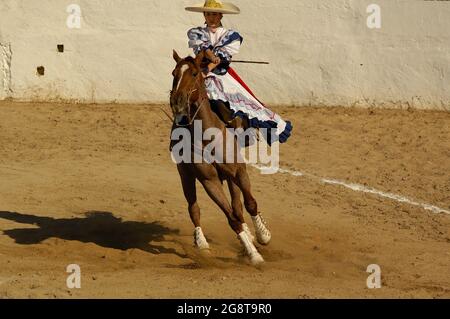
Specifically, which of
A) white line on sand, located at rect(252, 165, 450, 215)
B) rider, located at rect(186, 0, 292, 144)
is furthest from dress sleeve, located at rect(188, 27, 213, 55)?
white line on sand, located at rect(252, 165, 450, 215)

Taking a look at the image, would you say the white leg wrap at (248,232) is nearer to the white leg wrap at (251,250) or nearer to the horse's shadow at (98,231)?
the white leg wrap at (251,250)

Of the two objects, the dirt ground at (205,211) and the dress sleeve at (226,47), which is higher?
the dress sleeve at (226,47)

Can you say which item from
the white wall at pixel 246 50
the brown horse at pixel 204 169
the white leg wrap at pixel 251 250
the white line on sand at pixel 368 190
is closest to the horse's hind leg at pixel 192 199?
the brown horse at pixel 204 169

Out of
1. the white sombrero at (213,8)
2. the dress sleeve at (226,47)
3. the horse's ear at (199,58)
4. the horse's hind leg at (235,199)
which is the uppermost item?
the white sombrero at (213,8)

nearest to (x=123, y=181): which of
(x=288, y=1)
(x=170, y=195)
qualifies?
(x=170, y=195)

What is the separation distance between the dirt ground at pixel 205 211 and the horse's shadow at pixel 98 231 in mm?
21

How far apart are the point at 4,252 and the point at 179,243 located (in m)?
1.80

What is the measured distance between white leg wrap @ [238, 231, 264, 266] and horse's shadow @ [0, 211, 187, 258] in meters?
0.68

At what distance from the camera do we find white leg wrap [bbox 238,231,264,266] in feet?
31.0

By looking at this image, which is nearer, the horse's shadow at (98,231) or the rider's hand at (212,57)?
the rider's hand at (212,57)

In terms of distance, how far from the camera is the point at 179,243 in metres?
10.4

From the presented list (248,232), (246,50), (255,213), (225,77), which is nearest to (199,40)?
(225,77)

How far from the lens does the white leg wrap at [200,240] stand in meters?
10.0

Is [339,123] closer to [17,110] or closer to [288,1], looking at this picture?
[288,1]
